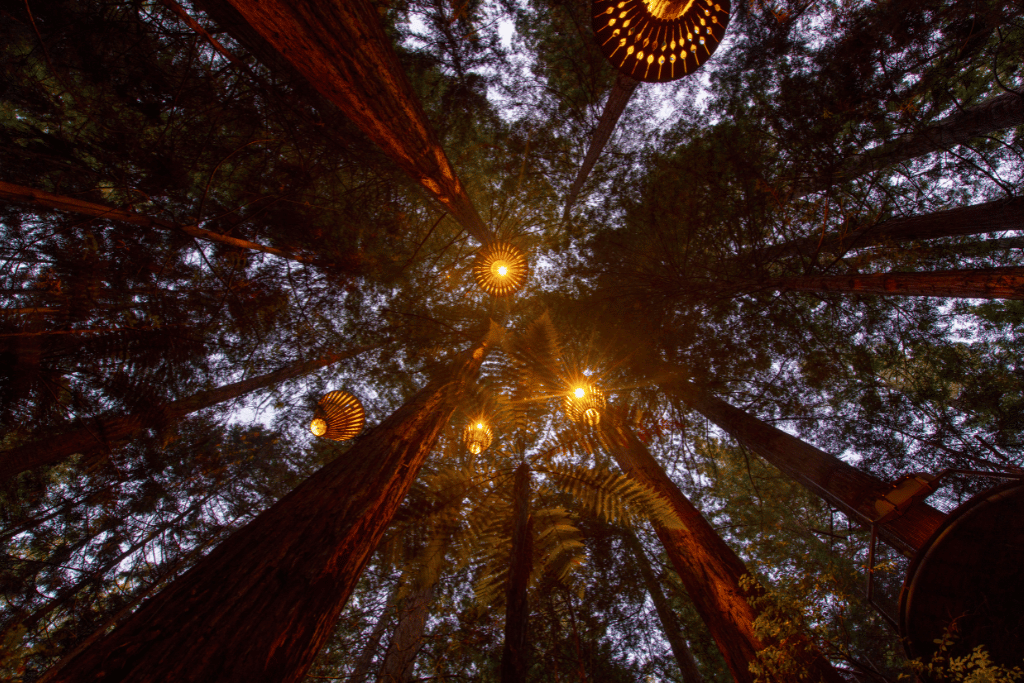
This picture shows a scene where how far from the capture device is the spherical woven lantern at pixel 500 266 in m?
4.20

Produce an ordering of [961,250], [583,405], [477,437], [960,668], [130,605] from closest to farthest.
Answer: [960,668] < [583,405] < [477,437] < [961,250] < [130,605]

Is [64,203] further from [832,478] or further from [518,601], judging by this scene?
[832,478]

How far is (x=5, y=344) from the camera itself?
125 inches

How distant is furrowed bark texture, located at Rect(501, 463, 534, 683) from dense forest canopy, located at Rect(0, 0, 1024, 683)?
0.23 feet

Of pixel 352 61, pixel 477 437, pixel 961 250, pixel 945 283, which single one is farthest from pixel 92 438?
pixel 961 250

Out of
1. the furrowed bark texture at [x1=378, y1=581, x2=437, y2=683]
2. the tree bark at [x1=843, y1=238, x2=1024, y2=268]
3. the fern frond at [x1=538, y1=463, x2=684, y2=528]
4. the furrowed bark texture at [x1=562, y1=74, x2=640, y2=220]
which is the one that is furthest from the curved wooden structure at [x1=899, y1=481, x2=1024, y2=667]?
the furrowed bark texture at [x1=562, y1=74, x2=640, y2=220]

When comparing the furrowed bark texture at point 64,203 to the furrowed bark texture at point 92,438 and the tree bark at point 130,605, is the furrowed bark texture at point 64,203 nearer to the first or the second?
the furrowed bark texture at point 92,438

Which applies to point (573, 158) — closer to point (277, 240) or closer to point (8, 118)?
point (277, 240)

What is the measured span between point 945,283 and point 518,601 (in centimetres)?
440

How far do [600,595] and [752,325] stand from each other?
5153 millimetres

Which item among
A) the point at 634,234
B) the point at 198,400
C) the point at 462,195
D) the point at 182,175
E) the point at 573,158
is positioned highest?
the point at 573,158

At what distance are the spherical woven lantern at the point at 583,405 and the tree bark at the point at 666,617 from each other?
3463mm

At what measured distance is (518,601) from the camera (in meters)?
1.66

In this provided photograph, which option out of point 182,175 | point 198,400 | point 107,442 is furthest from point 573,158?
point 107,442
